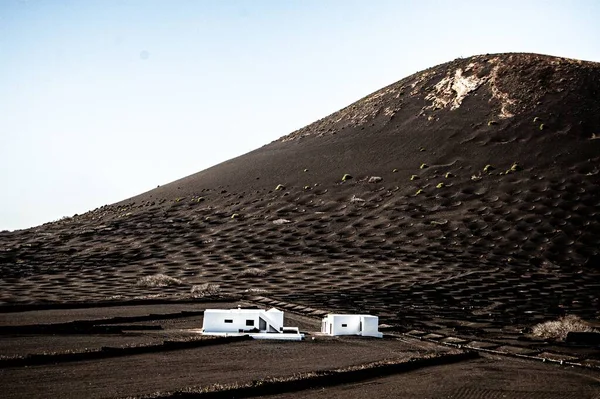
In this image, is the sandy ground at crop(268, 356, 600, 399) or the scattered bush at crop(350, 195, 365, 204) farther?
the scattered bush at crop(350, 195, 365, 204)

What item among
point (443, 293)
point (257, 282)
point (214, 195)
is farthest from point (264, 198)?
point (443, 293)

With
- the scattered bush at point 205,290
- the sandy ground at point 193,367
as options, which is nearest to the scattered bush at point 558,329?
the sandy ground at point 193,367

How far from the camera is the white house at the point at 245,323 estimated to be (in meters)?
20.7

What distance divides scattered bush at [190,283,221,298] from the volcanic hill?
1.48 ft

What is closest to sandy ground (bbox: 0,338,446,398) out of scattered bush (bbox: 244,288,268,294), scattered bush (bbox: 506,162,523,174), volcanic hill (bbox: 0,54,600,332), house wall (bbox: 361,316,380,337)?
house wall (bbox: 361,316,380,337)

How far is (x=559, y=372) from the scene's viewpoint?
16.3 meters

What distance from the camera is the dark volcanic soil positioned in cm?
3159

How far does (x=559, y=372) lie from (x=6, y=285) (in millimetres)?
28060

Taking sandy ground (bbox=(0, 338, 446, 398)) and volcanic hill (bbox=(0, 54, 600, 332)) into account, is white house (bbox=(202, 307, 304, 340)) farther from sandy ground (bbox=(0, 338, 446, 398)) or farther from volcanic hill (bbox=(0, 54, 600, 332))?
volcanic hill (bbox=(0, 54, 600, 332))

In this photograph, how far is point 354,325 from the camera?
21.4 meters

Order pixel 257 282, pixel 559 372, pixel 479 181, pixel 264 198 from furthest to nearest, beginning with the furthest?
pixel 264 198 → pixel 479 181 → pixel 257 282 → pixel 559 372

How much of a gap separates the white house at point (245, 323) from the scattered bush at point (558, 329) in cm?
780

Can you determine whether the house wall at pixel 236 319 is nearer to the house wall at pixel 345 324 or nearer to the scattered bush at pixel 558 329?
the house wall at pixel 345 324

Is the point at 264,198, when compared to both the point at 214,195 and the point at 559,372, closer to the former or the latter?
the point at 214,195
